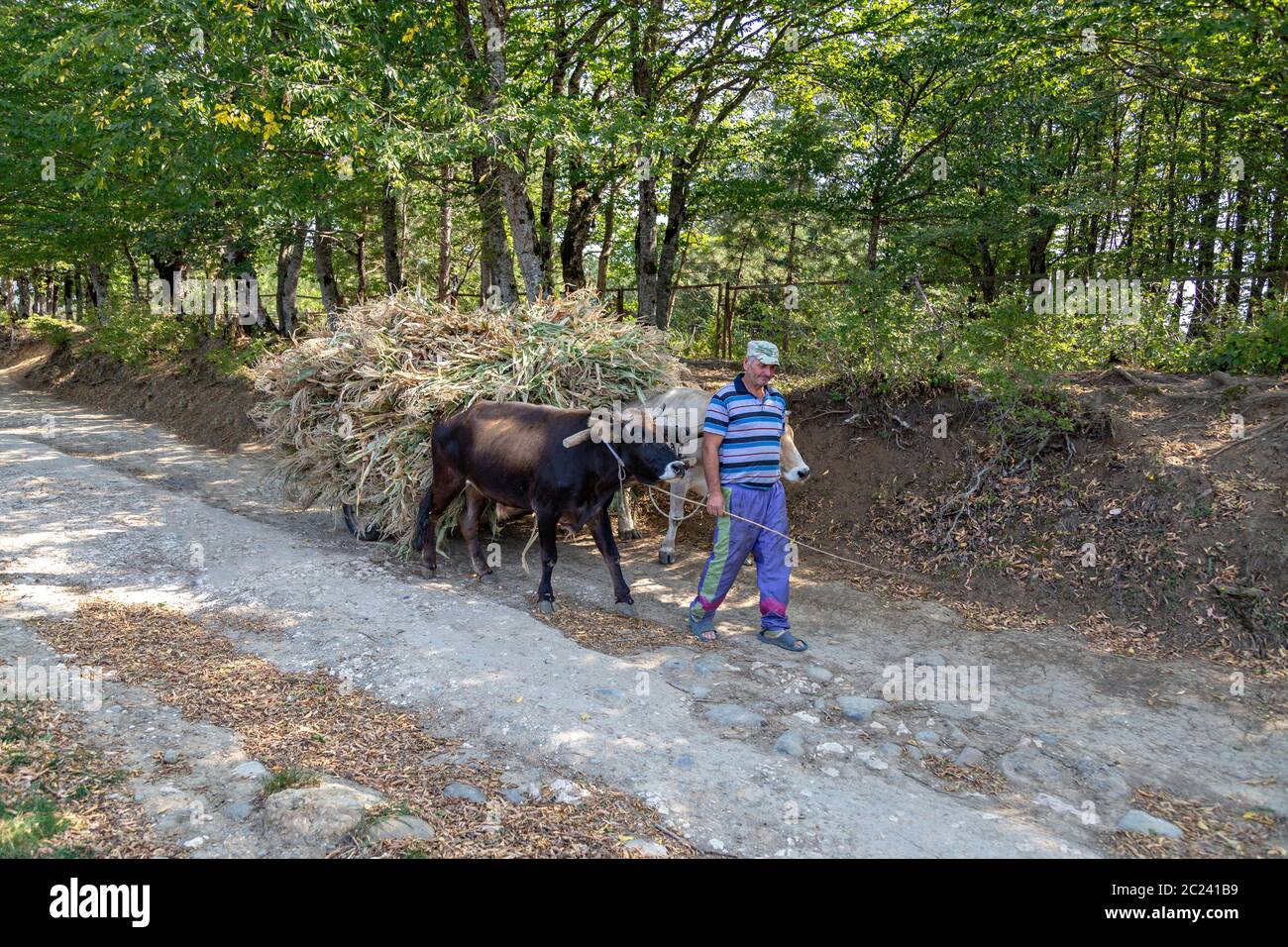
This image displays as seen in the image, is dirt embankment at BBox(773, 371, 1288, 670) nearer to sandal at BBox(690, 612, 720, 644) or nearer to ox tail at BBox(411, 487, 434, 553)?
sandal at BBox(690, 612, 720, 644)

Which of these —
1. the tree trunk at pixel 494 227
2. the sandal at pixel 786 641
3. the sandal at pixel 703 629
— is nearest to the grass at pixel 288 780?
the sandal at pixel 703 629

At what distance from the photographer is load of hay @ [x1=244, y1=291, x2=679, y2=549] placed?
7430 mm

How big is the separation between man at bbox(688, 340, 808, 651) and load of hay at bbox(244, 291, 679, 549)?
2012 millimetres

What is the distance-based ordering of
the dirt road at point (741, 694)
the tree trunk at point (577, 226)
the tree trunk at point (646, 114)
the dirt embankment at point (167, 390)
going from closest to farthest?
the dirt road at point (741, 694) → the tree trunk at point (646, 114) → the dirt embankment at point (167, 390) → the tree trunk at point (577, 226)

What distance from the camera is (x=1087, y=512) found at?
683 cm

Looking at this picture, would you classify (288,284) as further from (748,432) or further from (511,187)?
(748,432)

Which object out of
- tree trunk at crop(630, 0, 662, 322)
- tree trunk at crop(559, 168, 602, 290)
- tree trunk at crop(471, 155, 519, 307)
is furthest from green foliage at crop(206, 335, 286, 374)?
tree trunk at crop(630, 0, 662, 322)

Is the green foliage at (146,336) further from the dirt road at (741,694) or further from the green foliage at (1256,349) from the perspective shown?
the green foliage at (1256,349)

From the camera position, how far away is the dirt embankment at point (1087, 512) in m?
5.91

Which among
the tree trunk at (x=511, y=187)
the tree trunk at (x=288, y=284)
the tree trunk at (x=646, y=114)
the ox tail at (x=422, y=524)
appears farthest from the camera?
the tree trunk at (x=288, y=284)

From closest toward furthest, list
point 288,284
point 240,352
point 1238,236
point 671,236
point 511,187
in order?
point 511,187, point 1238,236, point 671,236, point 240,352, point 288,284

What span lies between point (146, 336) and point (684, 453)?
15753 mm

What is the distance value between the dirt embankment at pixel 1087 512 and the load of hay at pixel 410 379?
1.77m

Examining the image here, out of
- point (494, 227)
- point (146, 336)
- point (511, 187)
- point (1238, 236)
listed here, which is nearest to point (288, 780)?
point (511, 187)
